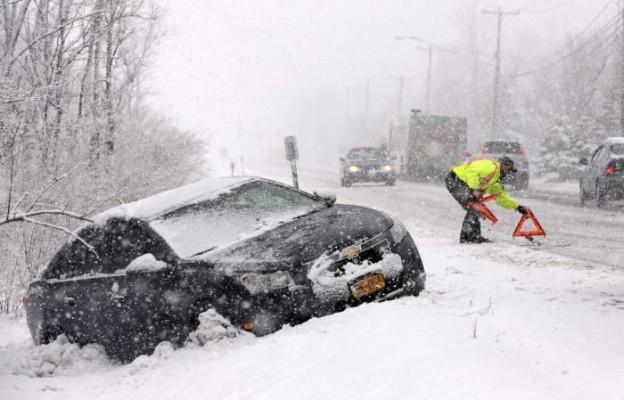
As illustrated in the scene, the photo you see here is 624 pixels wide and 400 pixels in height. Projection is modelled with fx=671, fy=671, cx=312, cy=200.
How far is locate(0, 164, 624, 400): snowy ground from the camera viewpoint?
3.61m

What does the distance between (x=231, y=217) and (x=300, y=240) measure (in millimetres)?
900

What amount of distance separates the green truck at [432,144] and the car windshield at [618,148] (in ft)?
45.3

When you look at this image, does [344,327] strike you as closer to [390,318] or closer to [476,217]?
[390,318]

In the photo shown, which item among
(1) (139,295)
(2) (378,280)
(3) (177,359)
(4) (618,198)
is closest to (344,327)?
(2) (378,280)

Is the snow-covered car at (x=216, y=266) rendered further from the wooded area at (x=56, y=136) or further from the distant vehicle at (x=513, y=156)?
the distant vehicle at (x=513, y=156)

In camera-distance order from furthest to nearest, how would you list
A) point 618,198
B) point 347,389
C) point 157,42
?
1. point 157,42
2. point 618,198
3. point 347,389

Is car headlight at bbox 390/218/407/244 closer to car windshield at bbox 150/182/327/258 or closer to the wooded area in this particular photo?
car windshield at bbox 150/182/327/258

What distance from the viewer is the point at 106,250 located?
620cm

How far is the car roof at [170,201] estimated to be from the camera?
6078 millimetres

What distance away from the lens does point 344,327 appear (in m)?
4.66

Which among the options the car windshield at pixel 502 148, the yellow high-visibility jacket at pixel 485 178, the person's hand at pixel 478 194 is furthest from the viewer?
the car windshield at pixel 502 148

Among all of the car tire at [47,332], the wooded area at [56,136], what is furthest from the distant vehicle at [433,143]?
the car tire at [47,332]

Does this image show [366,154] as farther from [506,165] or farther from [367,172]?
[506,165]

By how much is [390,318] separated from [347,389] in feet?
3.58
